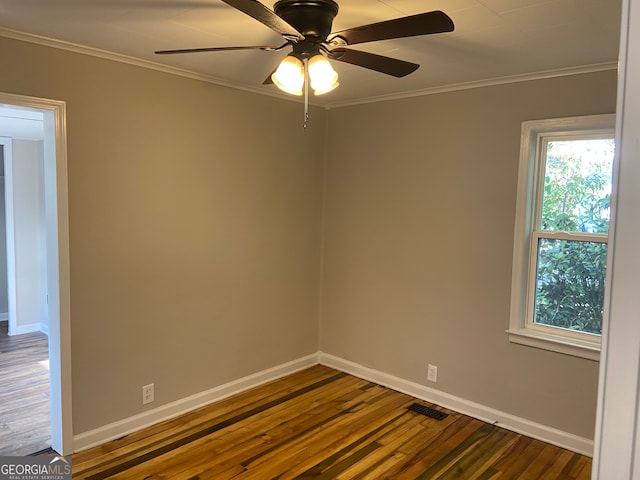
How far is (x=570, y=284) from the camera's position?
126 inches

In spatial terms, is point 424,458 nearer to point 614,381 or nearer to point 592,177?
point 592,177

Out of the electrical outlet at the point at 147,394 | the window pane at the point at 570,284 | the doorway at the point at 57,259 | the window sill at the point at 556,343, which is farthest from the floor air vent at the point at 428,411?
the doorway at the point at 57,259

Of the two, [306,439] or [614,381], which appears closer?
[614,381]

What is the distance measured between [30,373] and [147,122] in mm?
2770

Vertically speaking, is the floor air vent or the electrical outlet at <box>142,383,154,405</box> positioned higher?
the electrical outlet at <box>142,383,154,405</box>

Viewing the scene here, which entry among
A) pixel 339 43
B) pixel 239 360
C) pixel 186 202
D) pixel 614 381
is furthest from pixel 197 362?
pixel 614 381

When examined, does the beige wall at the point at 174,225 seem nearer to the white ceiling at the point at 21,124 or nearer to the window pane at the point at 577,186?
the white ceiling at the point at 21,124

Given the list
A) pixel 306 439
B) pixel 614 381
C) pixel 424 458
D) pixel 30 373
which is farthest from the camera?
pixel 30 373

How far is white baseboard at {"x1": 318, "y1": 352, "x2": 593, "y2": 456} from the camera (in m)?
3.14

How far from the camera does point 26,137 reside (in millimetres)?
5555

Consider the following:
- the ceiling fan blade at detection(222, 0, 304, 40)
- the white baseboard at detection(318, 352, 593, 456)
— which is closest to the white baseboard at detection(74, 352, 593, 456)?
the white baseboard at detection(318, 352, 593, 456)

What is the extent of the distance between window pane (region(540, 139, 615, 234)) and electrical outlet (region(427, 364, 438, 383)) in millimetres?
1349

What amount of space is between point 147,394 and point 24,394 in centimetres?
134

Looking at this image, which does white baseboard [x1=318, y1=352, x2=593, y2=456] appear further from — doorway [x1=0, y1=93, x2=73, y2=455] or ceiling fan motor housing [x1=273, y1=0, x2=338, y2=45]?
ceiling fan motor housing [x1=273, y1=0, x2=338, y2=45]
